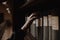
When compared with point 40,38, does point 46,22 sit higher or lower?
higher

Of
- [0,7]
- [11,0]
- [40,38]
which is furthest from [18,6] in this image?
[40,38]

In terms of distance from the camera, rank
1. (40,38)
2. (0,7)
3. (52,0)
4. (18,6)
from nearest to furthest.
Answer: (52,0) → (18,6) → (0,7) → (40,38)

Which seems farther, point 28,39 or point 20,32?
point 28,39

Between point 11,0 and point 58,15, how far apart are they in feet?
0.80

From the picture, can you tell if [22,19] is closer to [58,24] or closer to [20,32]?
[20,32]

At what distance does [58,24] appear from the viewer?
56 cm

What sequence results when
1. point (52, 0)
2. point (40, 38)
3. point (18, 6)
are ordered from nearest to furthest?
point (52, 0)
point (18, 6)
point (40, 38)

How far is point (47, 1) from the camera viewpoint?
1.55ft

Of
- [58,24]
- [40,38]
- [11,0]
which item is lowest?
[40,38]

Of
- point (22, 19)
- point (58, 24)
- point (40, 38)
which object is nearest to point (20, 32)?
point (22, 19)

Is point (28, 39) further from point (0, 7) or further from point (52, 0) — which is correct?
point (52, 0)

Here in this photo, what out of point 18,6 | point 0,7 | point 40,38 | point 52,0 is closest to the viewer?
point 52,0

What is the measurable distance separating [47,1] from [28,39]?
1.19 feet

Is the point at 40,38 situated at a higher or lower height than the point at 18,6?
lower
